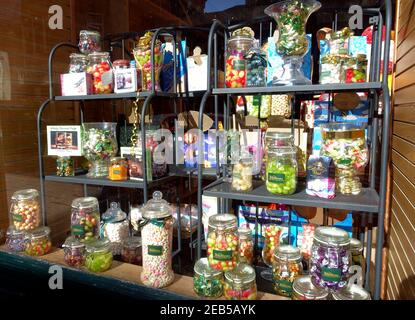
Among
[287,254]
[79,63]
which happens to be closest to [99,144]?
[79,63]

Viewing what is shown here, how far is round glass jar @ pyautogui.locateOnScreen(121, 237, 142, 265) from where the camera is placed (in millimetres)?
1860

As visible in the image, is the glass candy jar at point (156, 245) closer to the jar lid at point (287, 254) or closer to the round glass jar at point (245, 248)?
the round glass jar at point (245, 248)

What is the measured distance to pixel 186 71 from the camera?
6.14 feet

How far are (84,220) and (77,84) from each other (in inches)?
30.2

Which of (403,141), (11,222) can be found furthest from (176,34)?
(11,222)

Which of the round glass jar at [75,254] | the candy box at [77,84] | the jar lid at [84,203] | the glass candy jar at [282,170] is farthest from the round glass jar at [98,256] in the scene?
the glass candy jar at [282,170]

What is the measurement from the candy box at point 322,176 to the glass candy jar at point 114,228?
3.78 ft

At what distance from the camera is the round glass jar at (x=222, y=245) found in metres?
1.40

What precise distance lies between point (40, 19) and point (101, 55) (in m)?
0.72

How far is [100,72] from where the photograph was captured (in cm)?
180

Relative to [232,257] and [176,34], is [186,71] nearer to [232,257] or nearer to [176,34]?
[176,34]

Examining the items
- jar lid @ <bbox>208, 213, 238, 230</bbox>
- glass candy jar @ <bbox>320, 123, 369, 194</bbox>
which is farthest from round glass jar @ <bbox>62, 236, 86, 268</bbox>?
glass candy jar @ <bbox>320, 123, 369, 194</bbox>

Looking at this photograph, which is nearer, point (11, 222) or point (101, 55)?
point (101, 55)

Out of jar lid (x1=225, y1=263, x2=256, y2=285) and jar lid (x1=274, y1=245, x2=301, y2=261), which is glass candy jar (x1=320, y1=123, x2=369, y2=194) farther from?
jar lid (x1=225, y1=263, x2=256, y2=285)
